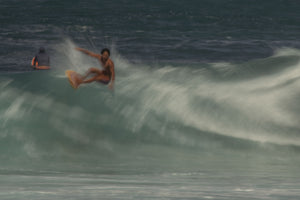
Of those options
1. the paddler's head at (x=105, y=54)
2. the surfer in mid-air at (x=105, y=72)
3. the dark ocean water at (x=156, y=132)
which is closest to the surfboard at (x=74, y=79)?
the surfer in mid-air at (x=105, y=72)

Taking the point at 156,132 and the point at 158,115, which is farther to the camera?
the point at 158,115

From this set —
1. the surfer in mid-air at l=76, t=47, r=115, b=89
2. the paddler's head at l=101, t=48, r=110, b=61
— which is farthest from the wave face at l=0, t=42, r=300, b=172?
the paddler's head at l=101, t=48, r=110, b=61

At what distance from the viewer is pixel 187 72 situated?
12.4 meters

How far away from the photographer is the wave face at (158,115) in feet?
32.2

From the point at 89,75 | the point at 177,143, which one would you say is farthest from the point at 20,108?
the point at 177,143

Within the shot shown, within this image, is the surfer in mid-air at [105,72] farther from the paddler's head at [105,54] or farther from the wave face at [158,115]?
the wave face at [158,115]

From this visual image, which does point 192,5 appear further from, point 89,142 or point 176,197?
point 176,197

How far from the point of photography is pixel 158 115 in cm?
1104

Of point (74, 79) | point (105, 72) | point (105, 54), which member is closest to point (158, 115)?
point (105, 72)

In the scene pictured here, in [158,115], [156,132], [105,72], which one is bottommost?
[156,132]

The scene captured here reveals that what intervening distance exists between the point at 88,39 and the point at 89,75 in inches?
736

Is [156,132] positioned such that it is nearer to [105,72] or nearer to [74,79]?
[105,72]

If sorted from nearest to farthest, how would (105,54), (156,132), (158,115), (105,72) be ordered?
1. (105,54)
2. (105,72)
3. (156,132)
4. (158,115)

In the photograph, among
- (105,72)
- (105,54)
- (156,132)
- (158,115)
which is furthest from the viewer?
(158,115)
